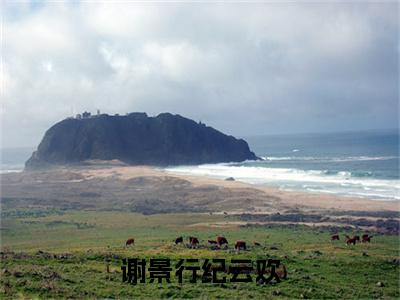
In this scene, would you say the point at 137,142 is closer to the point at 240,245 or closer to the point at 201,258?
the point at 240,245

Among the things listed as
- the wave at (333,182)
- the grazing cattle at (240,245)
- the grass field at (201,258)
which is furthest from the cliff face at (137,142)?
the grazing cattle at (240,245)

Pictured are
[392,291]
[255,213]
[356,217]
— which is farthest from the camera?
[255,213]

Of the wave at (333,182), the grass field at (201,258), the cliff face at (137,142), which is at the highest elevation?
the cliff face at (137,142)

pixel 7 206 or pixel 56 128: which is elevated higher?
pixel 56 128

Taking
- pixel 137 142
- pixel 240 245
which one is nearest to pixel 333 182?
pixel 240 245

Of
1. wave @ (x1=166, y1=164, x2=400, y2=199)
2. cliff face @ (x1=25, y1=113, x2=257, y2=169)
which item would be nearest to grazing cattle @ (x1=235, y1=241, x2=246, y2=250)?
wave @ (x1=166, y1=164, x2=400, y2=199)

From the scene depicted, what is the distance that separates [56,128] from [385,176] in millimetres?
112950

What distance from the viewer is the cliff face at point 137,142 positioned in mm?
156125

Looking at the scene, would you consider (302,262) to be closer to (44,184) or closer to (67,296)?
(67,296)

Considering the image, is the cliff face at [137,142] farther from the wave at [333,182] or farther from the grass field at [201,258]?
the grass field at [201,258]

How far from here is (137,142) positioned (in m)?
166

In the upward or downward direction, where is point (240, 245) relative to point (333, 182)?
downward

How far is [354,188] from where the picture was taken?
82.6 m

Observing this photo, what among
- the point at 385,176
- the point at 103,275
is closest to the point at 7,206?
the point at 103,275
